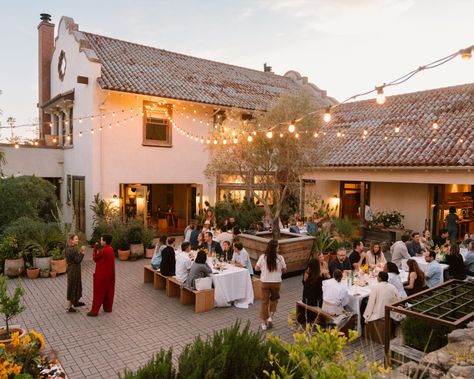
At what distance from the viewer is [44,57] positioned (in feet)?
64.4

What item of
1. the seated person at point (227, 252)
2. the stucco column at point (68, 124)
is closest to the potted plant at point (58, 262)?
the seated person at point (227, 252)

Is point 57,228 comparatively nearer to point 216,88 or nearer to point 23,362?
point 23,362

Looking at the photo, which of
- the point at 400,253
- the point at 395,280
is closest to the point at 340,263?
the point at 395,280

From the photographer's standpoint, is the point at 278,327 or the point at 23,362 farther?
the point at 278,327

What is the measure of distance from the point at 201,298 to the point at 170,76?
12.6 metres

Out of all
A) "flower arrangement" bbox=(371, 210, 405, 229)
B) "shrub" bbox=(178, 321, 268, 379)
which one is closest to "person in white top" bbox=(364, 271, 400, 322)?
"shrub" bbox=(178, 321, 268, 379)

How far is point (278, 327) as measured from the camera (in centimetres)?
752

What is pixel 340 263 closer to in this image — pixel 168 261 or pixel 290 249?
pixel 290 249

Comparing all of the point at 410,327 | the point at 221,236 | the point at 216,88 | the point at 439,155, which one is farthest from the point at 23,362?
the point at 216,88

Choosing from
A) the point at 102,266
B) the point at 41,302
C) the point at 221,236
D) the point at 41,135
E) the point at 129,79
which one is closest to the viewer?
the point at 102,266

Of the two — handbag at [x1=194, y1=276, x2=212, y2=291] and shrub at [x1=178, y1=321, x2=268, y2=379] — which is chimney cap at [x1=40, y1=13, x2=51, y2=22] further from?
shrub at [x1=178, y1=321, x2=268, y2=379]

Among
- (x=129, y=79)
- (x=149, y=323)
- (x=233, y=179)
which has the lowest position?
(x=149, y=323)

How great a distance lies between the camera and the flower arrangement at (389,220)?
1555cm

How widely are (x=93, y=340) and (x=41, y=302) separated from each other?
2.87m
